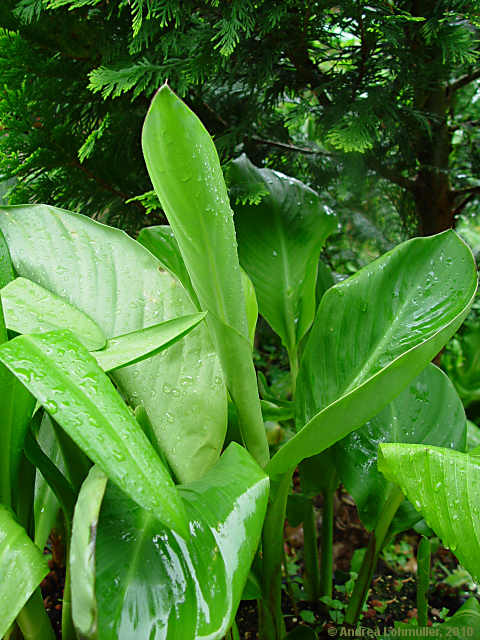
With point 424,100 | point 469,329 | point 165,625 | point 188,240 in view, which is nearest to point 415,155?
point 424,100

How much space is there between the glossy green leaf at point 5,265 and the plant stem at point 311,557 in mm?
561

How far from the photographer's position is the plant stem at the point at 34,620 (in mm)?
514

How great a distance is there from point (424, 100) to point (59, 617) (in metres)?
1.12

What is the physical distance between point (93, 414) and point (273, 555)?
0.37 m

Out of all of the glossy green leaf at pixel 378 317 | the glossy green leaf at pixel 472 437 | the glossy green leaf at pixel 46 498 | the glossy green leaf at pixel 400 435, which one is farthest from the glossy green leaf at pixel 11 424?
the glossy green leaf at pixel 472 437

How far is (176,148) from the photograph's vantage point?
470mm

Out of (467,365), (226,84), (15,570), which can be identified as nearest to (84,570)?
(15,570)

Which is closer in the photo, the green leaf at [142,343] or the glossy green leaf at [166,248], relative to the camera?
the green leaf at [142,343]

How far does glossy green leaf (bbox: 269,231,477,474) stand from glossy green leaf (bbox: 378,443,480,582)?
0.07 metres

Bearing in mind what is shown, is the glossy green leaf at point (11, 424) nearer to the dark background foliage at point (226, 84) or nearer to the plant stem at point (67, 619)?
the plant stem at point (67, 619)

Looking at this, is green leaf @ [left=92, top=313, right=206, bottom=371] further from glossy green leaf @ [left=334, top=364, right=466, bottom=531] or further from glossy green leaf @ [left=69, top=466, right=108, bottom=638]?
glossy green leaf @ [left=334, top=364, right=466, bottom=531]

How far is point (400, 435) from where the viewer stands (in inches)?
27.5

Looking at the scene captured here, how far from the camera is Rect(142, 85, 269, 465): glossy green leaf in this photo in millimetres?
466

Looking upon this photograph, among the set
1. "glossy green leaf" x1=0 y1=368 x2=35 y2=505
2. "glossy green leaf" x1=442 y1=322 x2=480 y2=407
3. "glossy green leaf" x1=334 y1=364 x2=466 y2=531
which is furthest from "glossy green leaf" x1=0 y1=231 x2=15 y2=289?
"glossy green leaf" x1=442 y1=322 x2=480 y2=407
